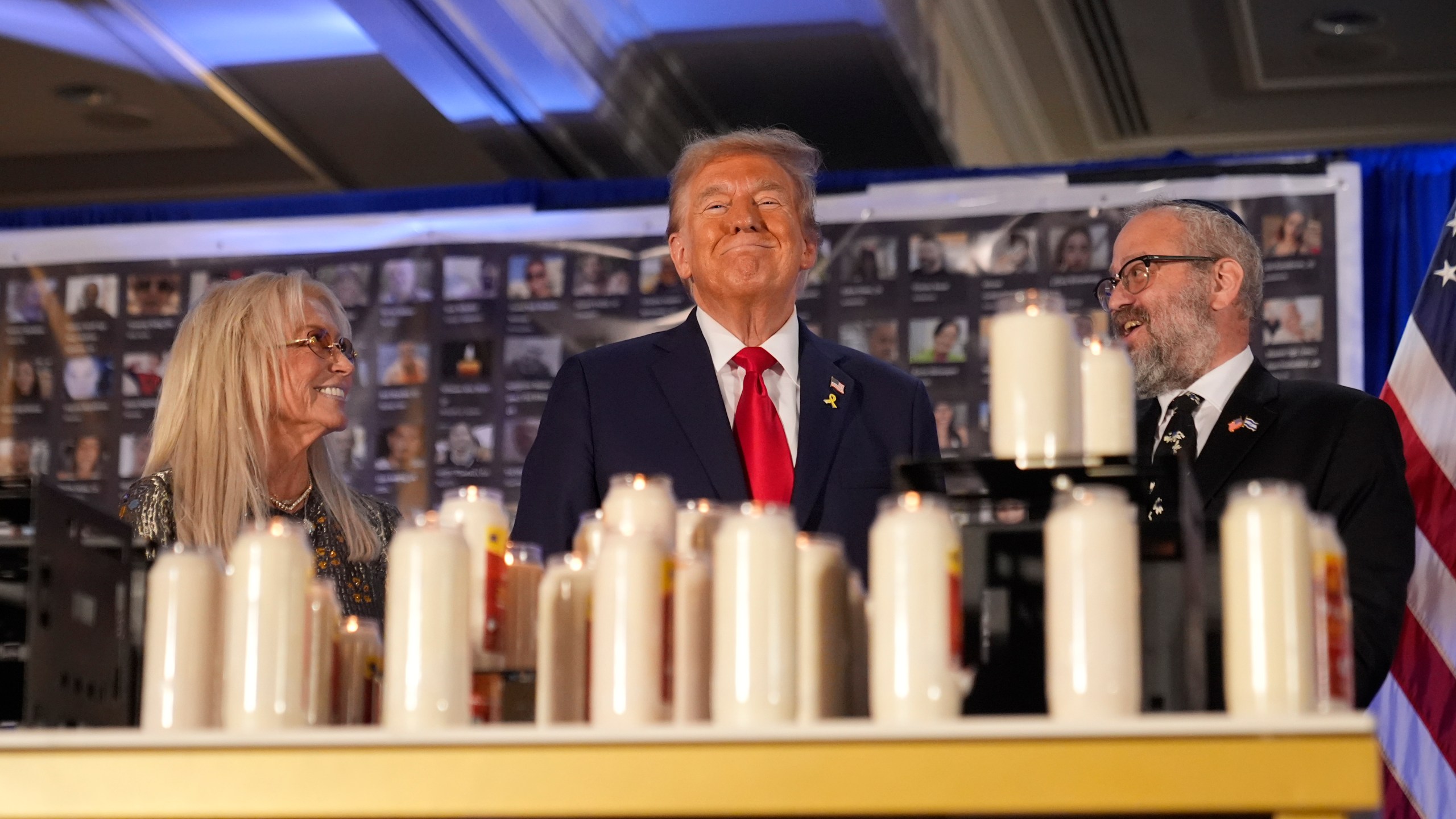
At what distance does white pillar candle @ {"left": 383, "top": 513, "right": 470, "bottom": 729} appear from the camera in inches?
64.9

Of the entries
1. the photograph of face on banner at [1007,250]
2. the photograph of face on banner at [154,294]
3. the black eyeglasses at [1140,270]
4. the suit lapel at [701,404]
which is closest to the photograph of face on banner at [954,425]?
the photograph of face on banner at [1007,250]

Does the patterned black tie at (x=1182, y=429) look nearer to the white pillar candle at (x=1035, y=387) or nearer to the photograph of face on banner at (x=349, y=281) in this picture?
the white pillar candle at (x=1035, y=387)

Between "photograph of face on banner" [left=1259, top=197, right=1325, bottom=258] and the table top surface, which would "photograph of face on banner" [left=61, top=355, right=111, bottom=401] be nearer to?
"photograph of face on banner" [left=1259, top=197, right=1325, bottom=258]

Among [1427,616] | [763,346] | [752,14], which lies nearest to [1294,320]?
[1427,616]

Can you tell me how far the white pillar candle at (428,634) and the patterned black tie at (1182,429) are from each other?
1.72 metres

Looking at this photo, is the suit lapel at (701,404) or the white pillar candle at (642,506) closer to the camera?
the white pillar candle at (642,506)

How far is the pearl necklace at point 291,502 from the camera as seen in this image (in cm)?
332

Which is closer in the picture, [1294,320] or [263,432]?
[263,432]

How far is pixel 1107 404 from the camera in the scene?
5.76 ft

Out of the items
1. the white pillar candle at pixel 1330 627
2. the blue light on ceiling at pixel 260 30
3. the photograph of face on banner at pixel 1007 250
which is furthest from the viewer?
the blue light on ceiling at pixel 260 30

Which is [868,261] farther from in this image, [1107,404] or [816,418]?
[1107,404]

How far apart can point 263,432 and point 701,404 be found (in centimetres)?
92

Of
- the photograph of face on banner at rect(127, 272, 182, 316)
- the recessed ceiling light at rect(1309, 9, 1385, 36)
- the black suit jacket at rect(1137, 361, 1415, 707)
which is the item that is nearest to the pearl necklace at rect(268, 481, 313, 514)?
the black suit jacket at rect(1137, 361, 1415, 707)

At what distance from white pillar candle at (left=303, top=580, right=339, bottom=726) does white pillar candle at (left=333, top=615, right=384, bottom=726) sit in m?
0.02
